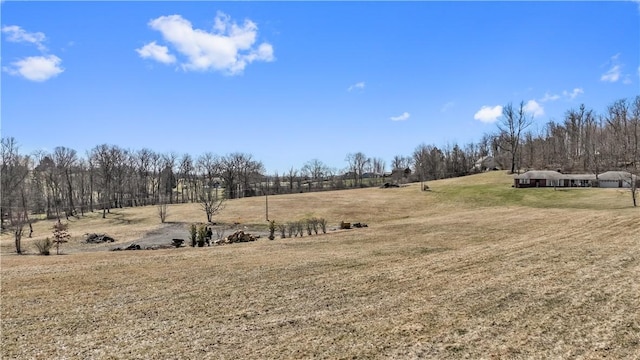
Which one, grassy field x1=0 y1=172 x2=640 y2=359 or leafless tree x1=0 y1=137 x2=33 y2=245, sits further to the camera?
leafless tree x1=0 y1=137 x2=33 y2=245

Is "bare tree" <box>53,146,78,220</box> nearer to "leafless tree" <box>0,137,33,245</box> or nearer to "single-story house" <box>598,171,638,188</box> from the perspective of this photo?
"leafless tree" <box>0,137,33,245</box>

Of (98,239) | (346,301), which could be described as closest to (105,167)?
(98,239)

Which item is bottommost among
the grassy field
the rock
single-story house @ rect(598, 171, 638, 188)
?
the rock

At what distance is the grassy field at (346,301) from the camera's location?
9281 millimetres

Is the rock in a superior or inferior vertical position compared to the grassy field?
inferior

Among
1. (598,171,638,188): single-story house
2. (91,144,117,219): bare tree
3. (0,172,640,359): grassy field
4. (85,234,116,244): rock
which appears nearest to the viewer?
(0,172,640,359): grassy field

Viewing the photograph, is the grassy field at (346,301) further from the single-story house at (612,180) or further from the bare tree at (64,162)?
the bare tree at (64,162)

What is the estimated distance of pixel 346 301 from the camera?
1279 centimetres

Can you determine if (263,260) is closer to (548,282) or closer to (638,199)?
(548,282)

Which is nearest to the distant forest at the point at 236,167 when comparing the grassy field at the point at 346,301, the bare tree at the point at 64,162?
the bare tree at the point at 64,162

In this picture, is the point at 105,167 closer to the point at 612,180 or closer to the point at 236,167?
the point at 236,167

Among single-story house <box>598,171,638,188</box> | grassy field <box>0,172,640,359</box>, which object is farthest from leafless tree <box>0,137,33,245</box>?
single-story house <box>598,171,638,188</box>

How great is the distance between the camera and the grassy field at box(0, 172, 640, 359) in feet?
30.5

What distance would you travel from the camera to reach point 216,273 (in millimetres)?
17703
